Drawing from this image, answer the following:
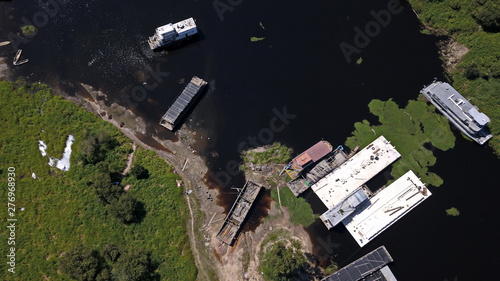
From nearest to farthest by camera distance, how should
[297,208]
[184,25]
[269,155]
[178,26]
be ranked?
[297,208], [269,155], [178,26], [184,25]

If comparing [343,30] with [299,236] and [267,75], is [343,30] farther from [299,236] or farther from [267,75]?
[299,236]

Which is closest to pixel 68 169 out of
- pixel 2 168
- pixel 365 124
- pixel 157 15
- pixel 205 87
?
pixel 2 168

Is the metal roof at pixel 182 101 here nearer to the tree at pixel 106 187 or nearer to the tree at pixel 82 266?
the tree at pixel 106 187

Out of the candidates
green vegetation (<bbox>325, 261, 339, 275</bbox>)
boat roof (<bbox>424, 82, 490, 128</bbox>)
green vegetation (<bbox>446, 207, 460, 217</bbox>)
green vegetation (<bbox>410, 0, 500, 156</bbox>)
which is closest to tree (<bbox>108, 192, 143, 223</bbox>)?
green vegetation (<bbox>325, 261, 339, 275</bbox>)

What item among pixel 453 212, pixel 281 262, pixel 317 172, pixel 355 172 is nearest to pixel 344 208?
pixel 355 172

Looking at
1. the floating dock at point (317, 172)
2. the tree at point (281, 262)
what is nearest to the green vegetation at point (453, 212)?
the floating dock at point (317, 172)

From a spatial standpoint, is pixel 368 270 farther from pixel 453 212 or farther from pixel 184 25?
pixel 184 25

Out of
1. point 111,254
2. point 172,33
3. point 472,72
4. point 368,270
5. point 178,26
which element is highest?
point 178,26
